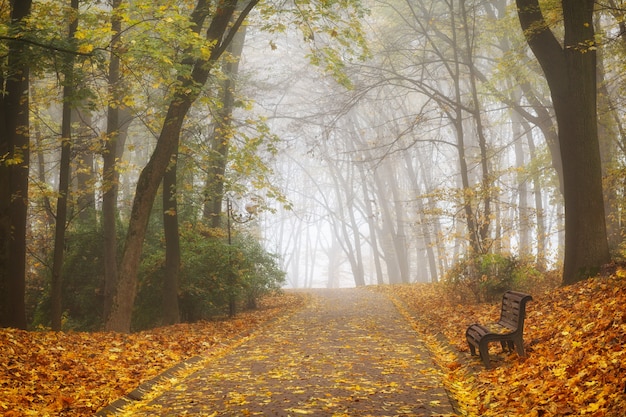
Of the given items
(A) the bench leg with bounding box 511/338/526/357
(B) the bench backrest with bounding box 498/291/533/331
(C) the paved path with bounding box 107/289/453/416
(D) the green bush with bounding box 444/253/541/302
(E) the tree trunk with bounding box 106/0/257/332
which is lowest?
(C) the paved path with bounding box 107/289/453/416

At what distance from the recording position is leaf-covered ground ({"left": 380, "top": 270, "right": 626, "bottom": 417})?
534 centimetres

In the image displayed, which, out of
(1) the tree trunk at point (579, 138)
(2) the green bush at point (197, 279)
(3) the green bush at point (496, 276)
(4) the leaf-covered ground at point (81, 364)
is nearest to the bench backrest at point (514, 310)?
(1) the tree trunk at point (579, 138)

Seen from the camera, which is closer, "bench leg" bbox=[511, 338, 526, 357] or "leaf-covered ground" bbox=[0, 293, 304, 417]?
"leaf-covered ground" bbox=[0, 293, 304, 417]

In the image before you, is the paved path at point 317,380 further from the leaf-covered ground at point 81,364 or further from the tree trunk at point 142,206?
the tree trunk at point 142,206

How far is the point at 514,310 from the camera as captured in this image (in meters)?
8.19

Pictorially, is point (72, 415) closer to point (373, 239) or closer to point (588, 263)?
point (588, 263)

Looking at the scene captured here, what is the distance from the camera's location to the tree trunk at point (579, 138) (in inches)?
449

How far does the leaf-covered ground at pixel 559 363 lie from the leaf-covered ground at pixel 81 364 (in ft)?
14.2

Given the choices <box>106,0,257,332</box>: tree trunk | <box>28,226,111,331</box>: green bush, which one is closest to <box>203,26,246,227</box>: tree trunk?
<box>106,0,257,332</box>: tree trunk

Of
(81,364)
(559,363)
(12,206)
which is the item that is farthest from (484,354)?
(12,206)

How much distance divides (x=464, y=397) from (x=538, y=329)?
112 inches

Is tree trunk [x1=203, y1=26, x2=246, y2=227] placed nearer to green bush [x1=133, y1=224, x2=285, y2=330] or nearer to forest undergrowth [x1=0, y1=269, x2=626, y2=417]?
green bush [x1=133, y1=224, x2=285, y2=330]

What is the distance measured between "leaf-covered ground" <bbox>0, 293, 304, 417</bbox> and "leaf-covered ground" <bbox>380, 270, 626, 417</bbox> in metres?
4.32

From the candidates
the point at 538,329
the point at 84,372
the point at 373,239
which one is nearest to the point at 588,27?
the point at 538,329
